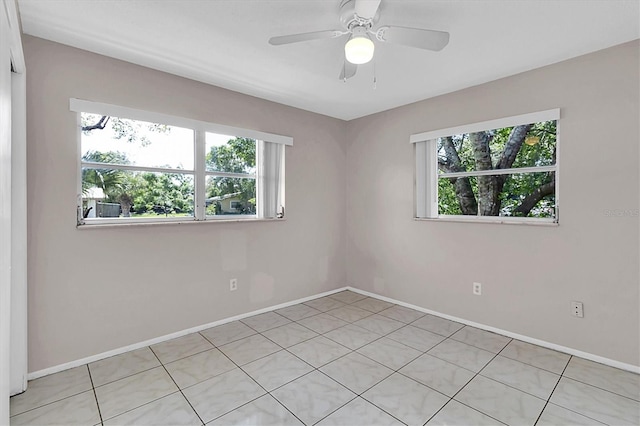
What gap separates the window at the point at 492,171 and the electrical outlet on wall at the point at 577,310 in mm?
693

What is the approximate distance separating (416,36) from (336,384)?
2.30m

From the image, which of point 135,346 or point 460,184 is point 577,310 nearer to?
point 460,184

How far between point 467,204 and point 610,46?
1648mm

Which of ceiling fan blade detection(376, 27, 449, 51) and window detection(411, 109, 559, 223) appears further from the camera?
window detection(411, 109, 559, 223)

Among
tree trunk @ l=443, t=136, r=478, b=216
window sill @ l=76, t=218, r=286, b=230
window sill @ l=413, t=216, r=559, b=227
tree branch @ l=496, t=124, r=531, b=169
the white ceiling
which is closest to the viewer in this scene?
the white ceiling

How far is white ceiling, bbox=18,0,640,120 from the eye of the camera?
1938mm

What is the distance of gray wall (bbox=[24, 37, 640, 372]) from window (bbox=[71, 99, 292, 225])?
11 cm

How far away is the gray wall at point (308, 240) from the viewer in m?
2.33

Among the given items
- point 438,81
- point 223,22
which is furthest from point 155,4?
point 438,81

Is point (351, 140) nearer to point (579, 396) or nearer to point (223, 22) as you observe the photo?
point (223, 22)

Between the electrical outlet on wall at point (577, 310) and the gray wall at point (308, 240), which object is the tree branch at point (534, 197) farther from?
the electrical outlet on wall at point (577, 310)

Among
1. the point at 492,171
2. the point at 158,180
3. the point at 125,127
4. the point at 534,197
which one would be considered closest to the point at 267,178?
the point at 158,180

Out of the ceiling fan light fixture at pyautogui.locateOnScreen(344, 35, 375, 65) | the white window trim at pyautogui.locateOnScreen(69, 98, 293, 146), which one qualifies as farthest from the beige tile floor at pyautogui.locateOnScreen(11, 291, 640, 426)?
the ceiling fan light fixture at pyautogui.locateOnScreen(344, 35, 375, 65)

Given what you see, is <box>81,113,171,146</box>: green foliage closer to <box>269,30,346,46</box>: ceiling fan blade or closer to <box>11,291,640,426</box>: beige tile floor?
<box>269,30,346,46</box>: ceiling fan blade
